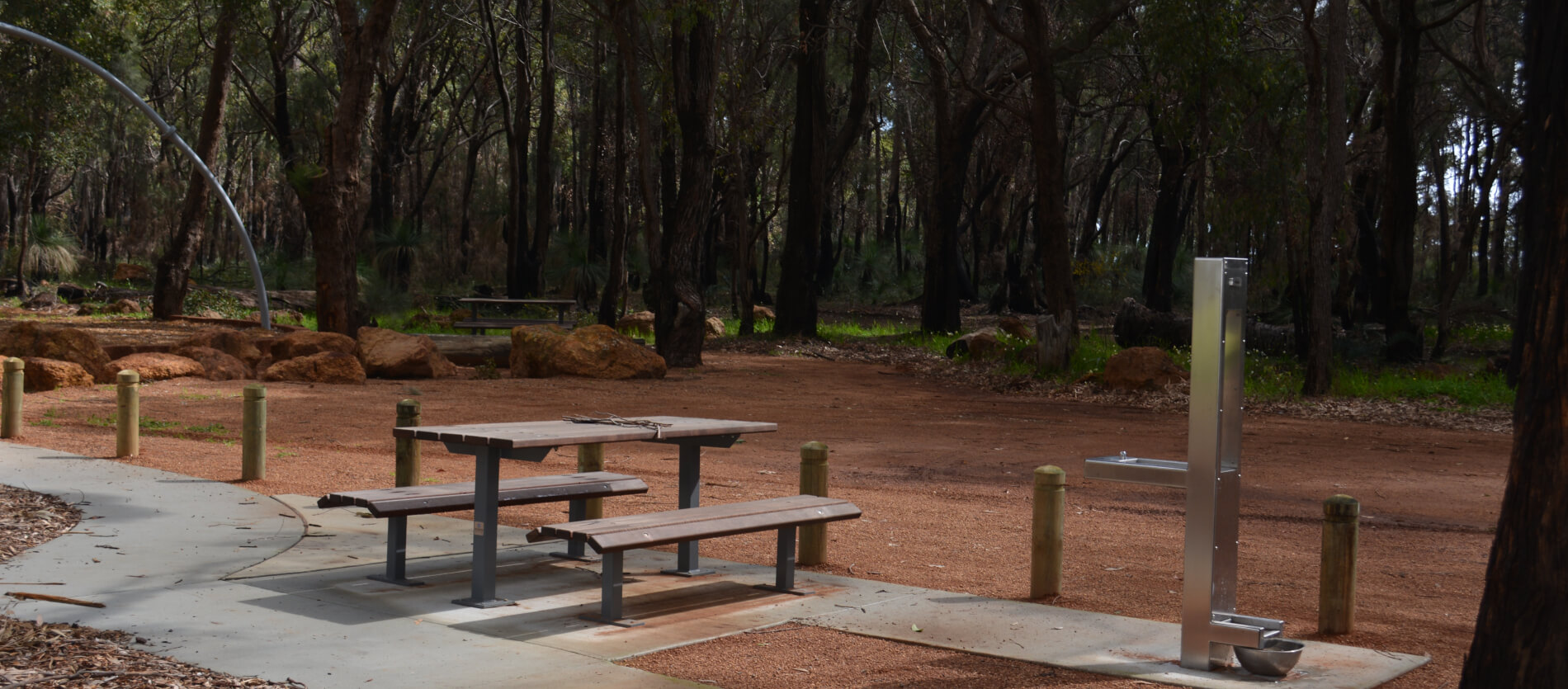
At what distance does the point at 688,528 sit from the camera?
17.9ft

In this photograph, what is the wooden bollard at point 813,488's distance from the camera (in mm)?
6807

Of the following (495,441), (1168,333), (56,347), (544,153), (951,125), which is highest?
(951,125)

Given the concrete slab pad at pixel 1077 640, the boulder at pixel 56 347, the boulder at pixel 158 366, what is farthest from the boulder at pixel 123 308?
the concrete slab pad at pixel 1077 640

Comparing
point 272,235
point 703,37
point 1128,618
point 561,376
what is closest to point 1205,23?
point 703,37

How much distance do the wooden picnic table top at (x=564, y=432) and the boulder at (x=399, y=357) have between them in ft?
40.2

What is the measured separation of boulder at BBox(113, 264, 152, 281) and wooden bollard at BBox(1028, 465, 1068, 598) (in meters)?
47.8

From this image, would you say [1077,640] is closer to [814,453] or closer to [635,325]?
[814,453]

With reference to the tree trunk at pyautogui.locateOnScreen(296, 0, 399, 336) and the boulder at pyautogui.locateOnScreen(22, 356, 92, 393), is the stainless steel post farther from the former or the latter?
the tree trunk at pyautogui.locateOnScreen(296, 0, 399, 336)

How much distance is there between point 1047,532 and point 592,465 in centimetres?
288

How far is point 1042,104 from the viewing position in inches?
784

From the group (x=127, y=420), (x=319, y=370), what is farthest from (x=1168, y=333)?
(x=127, y=420)

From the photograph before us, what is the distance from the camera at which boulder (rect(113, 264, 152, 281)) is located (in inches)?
1834

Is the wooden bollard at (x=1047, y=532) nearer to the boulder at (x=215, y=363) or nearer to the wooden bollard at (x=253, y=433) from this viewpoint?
the wooden bollard at (x=253, y=433)

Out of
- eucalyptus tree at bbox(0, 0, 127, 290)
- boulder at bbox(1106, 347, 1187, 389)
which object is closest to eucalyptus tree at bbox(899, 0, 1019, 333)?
boulder at bbox(1106, 347, 1187, 389)
